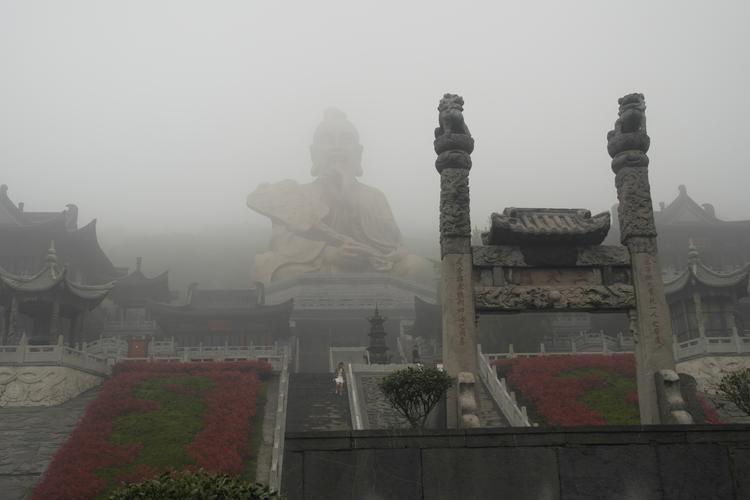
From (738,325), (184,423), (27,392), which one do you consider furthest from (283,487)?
(738,325)

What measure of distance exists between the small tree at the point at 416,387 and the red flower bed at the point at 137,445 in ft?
20.7

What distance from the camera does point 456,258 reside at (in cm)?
1084

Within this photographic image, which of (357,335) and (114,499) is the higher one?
(357,335)

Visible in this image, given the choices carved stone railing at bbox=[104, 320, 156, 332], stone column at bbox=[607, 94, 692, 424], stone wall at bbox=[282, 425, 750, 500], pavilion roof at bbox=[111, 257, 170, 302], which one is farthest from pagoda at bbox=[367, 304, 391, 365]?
stone wall at bbox=[282, 425, 750, 500]

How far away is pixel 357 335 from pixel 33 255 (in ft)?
64.1

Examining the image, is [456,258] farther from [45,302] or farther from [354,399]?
[45,302]

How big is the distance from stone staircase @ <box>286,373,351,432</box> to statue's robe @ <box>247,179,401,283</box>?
83.5 feet

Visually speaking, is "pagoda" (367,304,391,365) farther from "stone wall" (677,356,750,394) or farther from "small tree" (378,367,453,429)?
"small tree" (378,367,453,429)

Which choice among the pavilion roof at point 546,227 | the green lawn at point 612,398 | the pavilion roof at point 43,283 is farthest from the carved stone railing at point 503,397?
the pavilion roof at point 43,283

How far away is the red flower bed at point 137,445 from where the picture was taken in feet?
49.6

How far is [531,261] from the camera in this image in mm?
11164

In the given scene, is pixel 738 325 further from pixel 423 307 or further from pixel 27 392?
pixel 27 392

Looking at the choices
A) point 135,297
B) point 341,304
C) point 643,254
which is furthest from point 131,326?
point 643,254

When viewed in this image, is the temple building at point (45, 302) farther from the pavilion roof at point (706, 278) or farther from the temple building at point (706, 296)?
the temple building at point (706, 296)
